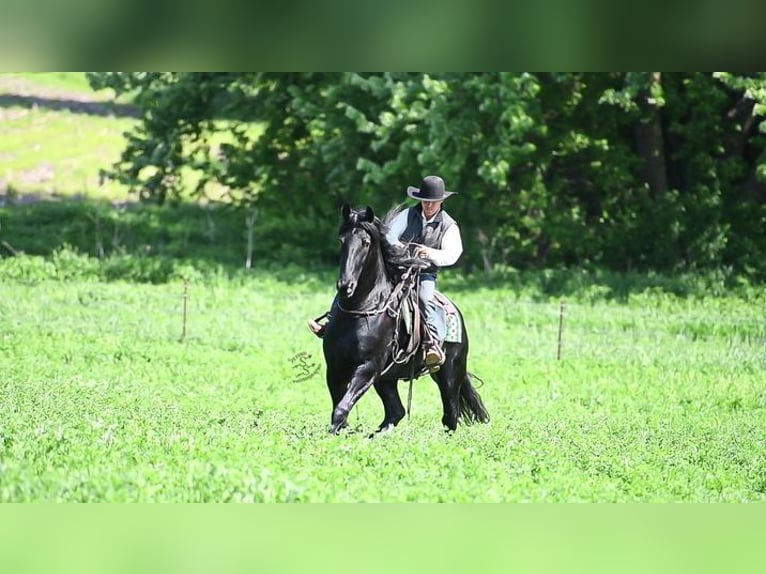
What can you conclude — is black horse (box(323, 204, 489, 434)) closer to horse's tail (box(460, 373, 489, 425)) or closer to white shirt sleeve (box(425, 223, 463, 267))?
white shirt sleeve (box(425, 223, 463, 267))

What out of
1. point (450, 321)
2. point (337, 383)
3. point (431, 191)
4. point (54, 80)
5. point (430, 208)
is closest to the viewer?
point (337, 383)

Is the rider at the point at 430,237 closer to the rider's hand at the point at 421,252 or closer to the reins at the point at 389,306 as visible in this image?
the rider's hand at the point at 421,252

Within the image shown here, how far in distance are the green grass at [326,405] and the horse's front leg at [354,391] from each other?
0.63 ft

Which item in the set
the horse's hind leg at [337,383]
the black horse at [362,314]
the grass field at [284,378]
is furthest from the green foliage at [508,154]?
the horse's hind leg at [337,383]

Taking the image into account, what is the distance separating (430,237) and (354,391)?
1417mm

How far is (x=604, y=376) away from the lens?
47.3 ft

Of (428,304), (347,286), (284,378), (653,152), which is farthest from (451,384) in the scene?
(653,152)

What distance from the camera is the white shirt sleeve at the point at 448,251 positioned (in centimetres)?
925

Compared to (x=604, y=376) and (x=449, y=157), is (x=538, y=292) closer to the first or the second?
(x=449, y=157)

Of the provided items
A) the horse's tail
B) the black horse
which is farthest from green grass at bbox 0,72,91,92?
the black horse

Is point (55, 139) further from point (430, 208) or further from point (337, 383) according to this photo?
point (337, 383)

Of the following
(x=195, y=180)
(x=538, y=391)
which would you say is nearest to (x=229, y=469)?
(x=538, y=391)

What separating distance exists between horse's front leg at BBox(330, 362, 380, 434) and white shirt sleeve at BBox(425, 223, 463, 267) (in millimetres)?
934

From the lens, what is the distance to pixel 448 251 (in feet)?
30.6
